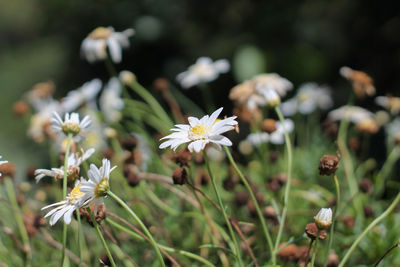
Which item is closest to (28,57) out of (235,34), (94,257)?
(235,34)

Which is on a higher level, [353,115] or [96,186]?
[96,186]

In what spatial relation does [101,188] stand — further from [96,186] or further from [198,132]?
[198,132]

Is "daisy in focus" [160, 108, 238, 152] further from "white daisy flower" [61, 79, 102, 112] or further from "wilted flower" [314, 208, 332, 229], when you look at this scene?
"white daisy flower" [61, 79, 102, 112]

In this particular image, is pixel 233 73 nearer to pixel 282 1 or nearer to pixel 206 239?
pixel 282 1

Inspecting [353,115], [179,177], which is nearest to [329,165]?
[179,177]

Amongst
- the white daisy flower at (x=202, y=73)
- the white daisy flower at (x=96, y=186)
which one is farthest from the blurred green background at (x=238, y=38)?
the white daisy flower at (x=96, y=186)
